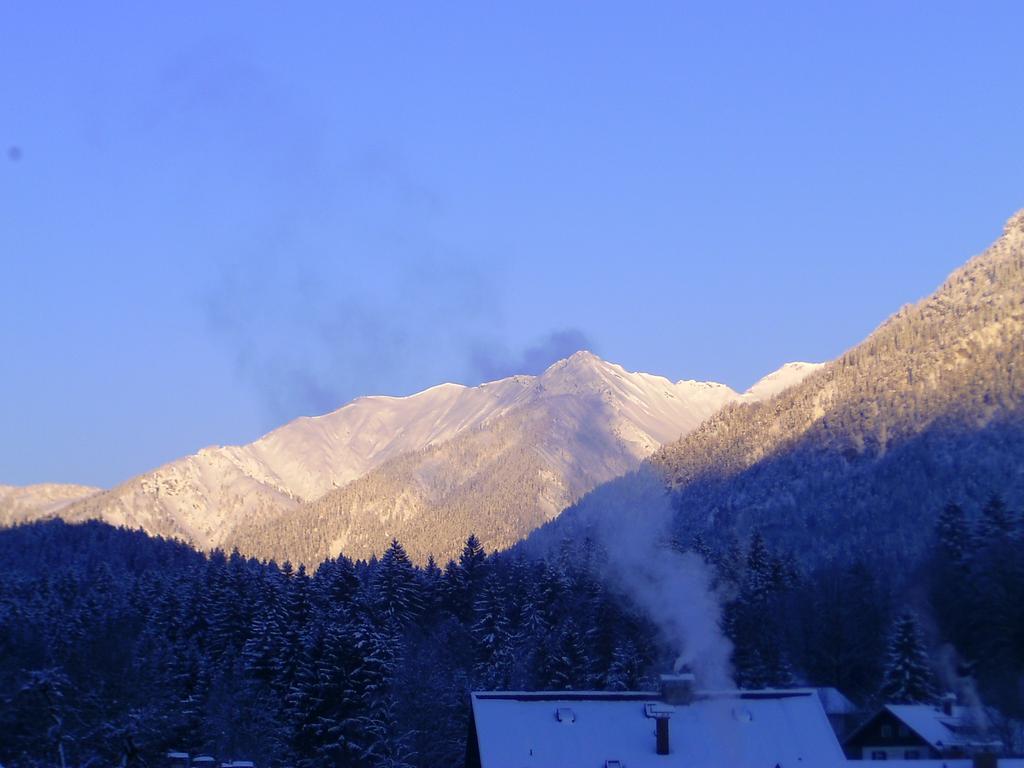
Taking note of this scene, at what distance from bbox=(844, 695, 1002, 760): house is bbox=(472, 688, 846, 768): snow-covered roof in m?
12.2

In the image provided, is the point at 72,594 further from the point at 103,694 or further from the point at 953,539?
the point at 953,539

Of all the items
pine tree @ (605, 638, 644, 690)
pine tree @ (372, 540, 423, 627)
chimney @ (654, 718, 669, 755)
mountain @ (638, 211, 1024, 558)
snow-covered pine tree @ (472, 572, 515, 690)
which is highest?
mountain @ (638, 211, 1024, 558)

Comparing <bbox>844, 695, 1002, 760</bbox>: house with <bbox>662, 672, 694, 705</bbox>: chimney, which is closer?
<bbox>662, 672, 694, 705</bbox>: chimney

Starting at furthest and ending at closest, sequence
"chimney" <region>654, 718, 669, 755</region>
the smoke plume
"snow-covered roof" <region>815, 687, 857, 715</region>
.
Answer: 1. "snow-covered roof" <region>815, 687, 857, 715</region>
2. the smoke plume
3. "chimney" <region>654, 718, 669, 755</region>

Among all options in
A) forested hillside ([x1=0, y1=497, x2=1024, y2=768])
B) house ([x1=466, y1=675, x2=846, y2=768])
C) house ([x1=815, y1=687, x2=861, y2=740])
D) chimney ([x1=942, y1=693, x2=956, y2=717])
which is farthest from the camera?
house ([x1=815, y1=687, x2=861, y2=740])

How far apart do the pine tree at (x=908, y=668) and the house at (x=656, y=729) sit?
2190 centimetres

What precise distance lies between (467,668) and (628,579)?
18204mm

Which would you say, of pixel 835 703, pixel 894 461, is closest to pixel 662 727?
pixel 835 703

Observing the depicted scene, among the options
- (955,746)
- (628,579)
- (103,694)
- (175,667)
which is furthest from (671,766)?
(175,667)

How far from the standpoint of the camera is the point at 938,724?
64.8 metres

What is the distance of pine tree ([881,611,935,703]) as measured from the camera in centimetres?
7319

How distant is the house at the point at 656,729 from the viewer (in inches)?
1962

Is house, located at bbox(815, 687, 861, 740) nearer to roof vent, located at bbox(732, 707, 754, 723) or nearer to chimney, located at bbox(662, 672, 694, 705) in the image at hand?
roof vent, located at bbox(732, 707, 754, 723)

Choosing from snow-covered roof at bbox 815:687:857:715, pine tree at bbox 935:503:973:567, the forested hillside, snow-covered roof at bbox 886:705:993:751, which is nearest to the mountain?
pine tree at bbox 935:503:973:567
